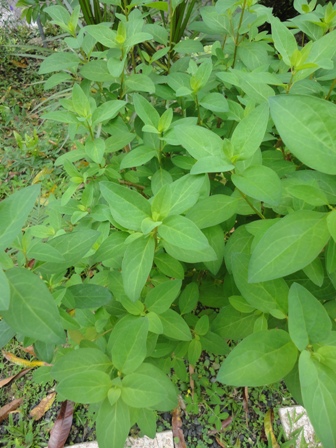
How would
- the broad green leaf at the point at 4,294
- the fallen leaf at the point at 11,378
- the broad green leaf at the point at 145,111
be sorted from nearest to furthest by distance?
the broad green leaf at the point at 4,294
the broad green leaf at the point at 145,111
the fallen leaf at the point at 11,378

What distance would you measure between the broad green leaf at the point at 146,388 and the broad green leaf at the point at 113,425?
0.9 inches

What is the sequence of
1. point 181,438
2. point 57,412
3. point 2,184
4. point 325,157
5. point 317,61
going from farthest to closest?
point 2,184
point 57,412
point 181,438
point 317,61
point 325,157

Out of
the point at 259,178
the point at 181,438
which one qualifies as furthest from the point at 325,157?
the point at 181,438

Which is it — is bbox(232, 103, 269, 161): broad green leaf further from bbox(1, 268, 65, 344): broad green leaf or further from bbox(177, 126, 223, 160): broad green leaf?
bbox(1, 268, 65, 344): broad green leaf

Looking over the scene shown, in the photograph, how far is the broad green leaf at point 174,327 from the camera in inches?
33.7

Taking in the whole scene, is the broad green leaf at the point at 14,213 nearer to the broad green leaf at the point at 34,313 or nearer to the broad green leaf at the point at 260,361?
the broad green leaf at the point at 34,313

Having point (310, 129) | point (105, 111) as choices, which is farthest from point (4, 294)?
point (105, 111)

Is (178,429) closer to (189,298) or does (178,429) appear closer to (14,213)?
(189,298)

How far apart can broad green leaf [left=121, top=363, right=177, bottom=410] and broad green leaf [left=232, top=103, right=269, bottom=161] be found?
425 millimetres

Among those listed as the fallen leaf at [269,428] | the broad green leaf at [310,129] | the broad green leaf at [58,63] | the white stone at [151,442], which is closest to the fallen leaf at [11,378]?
the white stone at [151,442]

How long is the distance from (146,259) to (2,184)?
2.14 metres

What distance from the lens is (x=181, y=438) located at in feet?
4.68

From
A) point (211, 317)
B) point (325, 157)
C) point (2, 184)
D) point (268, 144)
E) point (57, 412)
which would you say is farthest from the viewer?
point (2, 184)

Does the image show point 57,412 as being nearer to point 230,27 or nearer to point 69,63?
point 69,63
